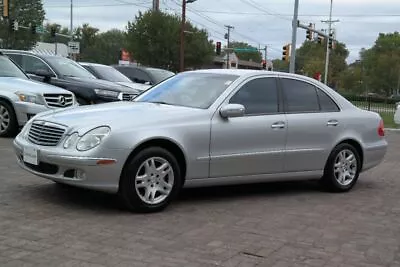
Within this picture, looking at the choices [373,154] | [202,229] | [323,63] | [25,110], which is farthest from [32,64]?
[323,63]

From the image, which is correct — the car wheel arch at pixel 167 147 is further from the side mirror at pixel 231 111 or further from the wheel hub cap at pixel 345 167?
the wheel hub cap at pixel 345 167

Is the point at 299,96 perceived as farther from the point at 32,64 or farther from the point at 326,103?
the point at 32,64

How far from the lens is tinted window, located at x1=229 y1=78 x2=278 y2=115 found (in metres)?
6.69

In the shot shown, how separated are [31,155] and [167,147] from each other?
1372 millimetres

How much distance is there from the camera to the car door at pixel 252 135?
20.8 ft

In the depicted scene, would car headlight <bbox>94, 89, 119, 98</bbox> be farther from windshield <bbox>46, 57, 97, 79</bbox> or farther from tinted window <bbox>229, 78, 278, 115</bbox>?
tinted window <bbox>229, 78, 278, 115</bbox>

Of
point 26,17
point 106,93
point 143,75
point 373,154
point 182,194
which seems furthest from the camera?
point 26,17

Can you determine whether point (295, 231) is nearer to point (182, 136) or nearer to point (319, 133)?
point (182, 136)

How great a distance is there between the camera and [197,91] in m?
6.75

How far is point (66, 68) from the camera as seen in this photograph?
44.7ft

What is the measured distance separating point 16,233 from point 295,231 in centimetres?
250

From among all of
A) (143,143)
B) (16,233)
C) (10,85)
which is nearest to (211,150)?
(143,143)

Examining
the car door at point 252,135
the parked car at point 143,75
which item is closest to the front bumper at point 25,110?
the car door at point 252,135

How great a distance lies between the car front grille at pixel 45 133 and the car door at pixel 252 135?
5.21 ft
